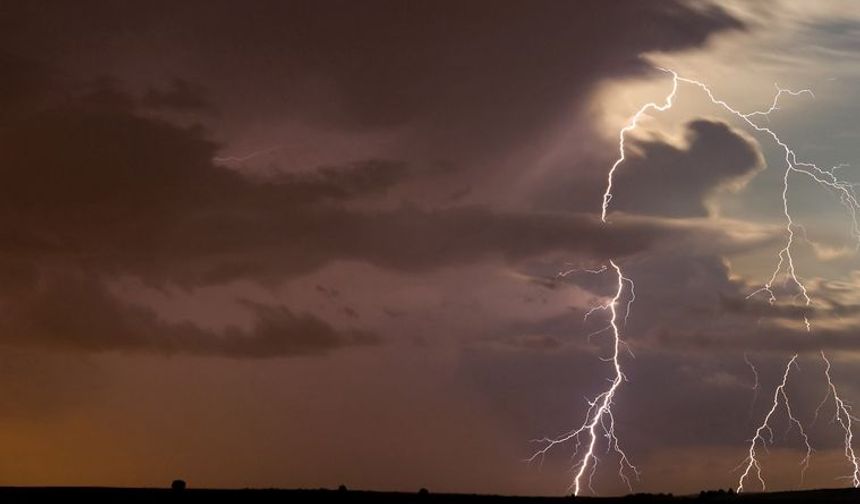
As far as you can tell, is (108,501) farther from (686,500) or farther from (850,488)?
(850,488)

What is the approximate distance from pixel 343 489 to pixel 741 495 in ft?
76.0

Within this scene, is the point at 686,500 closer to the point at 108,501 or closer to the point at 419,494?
the point at 419,494

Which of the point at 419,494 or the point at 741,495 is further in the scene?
the point at 741,495

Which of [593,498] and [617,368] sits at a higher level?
[617,368]

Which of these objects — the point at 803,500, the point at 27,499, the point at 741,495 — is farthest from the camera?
the point at 741,495

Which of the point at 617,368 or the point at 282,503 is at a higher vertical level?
the point at 617,368

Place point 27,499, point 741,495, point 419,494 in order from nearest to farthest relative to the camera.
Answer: point 27,499 < point 419,494 < point 741,495

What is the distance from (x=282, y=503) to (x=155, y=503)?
546 centimetres

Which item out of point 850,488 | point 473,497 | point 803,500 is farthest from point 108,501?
point 850,488

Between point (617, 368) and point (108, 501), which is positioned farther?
point (617, 368)

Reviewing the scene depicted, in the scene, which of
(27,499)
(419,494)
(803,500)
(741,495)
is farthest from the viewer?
(741,495)

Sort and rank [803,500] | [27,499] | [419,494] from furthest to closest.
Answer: [803,500] → [419,494] → [27,499]

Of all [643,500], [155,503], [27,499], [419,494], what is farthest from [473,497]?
[27,499]

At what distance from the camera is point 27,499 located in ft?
196
